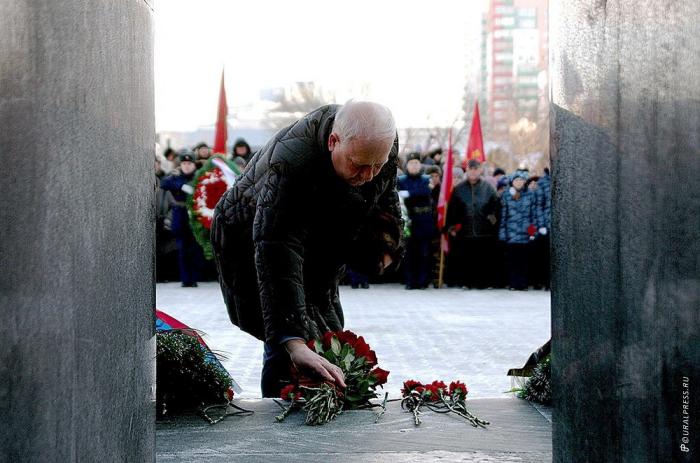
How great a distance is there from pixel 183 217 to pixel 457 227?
4.31m

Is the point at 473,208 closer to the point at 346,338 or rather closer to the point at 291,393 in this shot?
the point at 346,338

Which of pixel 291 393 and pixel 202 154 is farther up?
pixel 202 154

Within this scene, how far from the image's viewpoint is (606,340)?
2402 millimetres

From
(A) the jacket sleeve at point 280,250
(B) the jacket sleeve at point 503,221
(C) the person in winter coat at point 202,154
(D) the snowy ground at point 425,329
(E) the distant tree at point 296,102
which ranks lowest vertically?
(D) the snowy ground at point 425,329

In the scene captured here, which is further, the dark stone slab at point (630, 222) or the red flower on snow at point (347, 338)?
the red flower on snow at point (347, 338)

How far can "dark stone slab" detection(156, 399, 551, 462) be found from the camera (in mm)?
3617

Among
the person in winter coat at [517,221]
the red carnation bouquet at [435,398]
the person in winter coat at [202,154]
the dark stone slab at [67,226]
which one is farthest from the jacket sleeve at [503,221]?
the dark stone slab at [67,226]

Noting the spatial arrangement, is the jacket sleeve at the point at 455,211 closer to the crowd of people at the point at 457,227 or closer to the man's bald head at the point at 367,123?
the crowd of people at the point at 457,227

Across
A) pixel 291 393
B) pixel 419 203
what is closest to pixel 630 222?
pixel 291 393

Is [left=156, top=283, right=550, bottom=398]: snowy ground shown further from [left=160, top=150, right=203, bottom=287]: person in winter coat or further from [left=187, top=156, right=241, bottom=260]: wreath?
[left=187, top=156, right=241, bottom=260]: wreath

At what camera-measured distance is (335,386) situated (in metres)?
4.36

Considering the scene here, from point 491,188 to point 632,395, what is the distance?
14267 mm

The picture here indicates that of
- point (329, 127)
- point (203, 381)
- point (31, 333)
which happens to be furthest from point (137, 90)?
point (203, 381)

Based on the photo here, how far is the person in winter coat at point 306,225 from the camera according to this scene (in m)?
4.15
